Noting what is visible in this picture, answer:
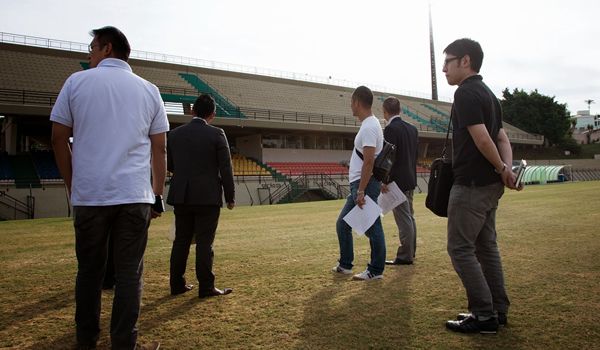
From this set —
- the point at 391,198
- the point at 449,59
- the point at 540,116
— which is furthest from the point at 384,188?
the point at 540,116

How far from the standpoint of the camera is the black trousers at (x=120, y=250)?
252cm

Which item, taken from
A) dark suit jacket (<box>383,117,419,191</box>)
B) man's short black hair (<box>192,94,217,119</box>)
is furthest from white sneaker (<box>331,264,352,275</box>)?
man's short black hair (<box>192,94,217,119</box>)

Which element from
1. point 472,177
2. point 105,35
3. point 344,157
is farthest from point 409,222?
point 344,157

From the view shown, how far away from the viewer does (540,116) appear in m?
58.4

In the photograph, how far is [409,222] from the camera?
5090mm

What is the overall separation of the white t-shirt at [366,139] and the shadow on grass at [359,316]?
1.13m

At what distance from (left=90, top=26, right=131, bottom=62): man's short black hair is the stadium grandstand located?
57.9ft

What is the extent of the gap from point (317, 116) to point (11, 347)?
32.7 m

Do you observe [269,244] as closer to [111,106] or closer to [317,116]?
[111,106]

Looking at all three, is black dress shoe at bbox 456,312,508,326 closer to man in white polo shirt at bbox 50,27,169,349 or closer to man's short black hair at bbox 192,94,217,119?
man in white polo shirt at bbox 50,27,169,349

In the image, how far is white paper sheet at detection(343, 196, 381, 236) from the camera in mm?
4301

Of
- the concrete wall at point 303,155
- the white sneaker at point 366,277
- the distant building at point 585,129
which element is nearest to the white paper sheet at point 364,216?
the white sneaker at point 366,277

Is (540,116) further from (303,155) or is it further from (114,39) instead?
(114,39)

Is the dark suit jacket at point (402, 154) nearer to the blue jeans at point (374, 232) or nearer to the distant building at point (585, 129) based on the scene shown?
the blue jeans at point (374, 232)
